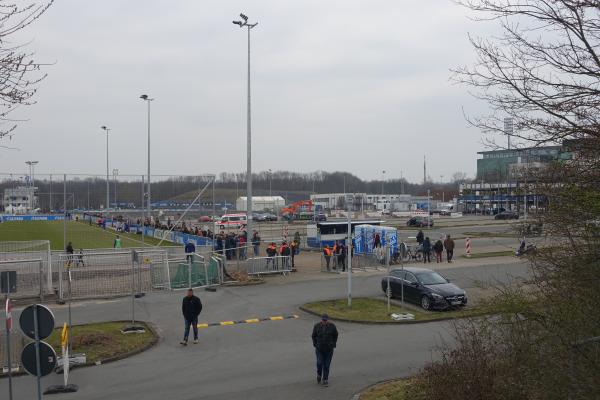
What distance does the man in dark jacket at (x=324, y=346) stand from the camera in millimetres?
11453

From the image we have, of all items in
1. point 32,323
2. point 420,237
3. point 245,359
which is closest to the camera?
point 32,323

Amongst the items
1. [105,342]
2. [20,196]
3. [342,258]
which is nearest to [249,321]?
[105,342]

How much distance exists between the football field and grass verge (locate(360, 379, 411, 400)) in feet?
114

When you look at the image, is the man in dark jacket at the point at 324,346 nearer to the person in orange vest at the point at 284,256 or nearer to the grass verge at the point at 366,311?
the grass verge at the point at 366,311

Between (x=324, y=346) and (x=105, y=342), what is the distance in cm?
639

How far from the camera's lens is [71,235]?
53.4m

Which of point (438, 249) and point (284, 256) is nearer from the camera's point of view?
point (284, 256)

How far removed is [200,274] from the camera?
81.8 feet

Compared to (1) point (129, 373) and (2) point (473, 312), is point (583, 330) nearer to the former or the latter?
(2) point (473, 312)

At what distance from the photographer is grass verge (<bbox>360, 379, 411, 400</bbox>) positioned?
Result: 10.2m

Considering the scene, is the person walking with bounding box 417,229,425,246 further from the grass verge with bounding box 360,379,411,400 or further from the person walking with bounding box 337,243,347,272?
the grass verge with bounding box 360,379,411,400

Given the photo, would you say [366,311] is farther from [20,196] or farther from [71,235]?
[71,235]

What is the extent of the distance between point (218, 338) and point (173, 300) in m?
6.41

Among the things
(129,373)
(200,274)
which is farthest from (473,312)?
(200,274)
